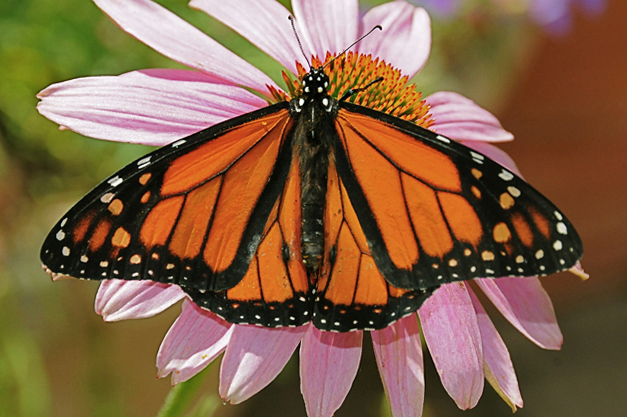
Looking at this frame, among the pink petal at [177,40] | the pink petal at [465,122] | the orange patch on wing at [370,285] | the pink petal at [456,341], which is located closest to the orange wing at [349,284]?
the orange patch on wing at [370,285]

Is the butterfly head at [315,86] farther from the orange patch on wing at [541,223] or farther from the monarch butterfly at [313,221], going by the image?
the orange patch on wing at [541,223]

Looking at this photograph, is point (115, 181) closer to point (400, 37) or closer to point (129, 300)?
point (129, 300)

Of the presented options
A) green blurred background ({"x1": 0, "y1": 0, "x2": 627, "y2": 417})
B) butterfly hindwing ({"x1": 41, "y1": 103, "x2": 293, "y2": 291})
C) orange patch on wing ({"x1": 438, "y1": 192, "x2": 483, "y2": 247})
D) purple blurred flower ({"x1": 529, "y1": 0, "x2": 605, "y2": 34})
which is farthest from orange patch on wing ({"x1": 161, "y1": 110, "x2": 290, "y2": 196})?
purple blurred flower ({"x1": 529, "y1": 0, "x2": 605, "y2": 34})

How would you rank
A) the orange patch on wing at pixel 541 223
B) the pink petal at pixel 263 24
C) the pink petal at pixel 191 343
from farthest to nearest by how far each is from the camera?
the pink petal at pixel 263 24, the pink petal at pixel 191 343, the orange patch on wing at pixel 541 223

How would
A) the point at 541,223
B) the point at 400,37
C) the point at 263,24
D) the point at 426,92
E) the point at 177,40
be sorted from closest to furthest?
the point at 541,223 < the point at 177,40 < the point at 263,24 < the point at 400,37 < the point at 426,92

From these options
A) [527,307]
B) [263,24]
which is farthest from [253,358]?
[263,24]

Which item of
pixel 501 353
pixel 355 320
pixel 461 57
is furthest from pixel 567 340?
pixel 355 320

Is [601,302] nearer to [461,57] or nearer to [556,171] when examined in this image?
[556,171]

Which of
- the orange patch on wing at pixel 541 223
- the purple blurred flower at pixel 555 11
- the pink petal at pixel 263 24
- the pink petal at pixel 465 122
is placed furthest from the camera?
the purple blurred flower at pixel 555 11
